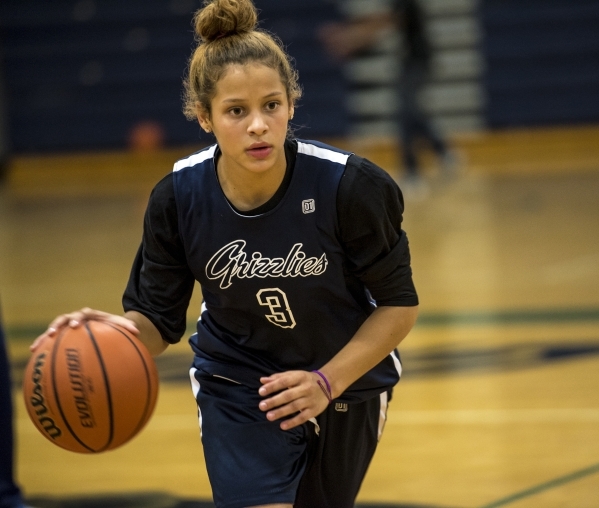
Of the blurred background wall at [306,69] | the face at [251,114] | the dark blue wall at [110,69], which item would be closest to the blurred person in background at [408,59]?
the blurred background wall at [306,69]

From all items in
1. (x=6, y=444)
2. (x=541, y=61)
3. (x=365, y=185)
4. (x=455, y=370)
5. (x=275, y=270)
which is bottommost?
(x=455, y=370)

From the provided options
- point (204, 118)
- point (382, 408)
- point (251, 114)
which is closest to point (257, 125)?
point (251, 114)

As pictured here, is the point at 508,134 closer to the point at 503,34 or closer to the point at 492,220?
the point at 503,34

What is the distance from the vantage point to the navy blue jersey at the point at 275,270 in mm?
2359

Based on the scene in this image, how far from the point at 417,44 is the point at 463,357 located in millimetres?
5689

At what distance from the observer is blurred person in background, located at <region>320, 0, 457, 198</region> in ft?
32.0

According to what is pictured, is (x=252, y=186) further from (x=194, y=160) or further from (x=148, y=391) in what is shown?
(x=148, y=391)

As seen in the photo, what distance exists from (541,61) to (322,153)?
11073 mm

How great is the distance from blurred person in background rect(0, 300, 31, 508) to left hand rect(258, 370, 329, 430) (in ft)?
2.44

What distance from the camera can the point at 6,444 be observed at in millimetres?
2672

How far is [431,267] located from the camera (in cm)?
673

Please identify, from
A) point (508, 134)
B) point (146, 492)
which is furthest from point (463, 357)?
point (508, 134)

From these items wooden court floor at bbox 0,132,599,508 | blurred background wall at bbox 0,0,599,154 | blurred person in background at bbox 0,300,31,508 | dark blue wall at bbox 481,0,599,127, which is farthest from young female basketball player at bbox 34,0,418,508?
dark blue wall at bbox 481,0,599,127

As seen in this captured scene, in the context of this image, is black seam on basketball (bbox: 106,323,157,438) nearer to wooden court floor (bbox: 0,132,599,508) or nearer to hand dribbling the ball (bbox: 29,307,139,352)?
hand dribbling the ball (bbox: 29,307,139,352)
